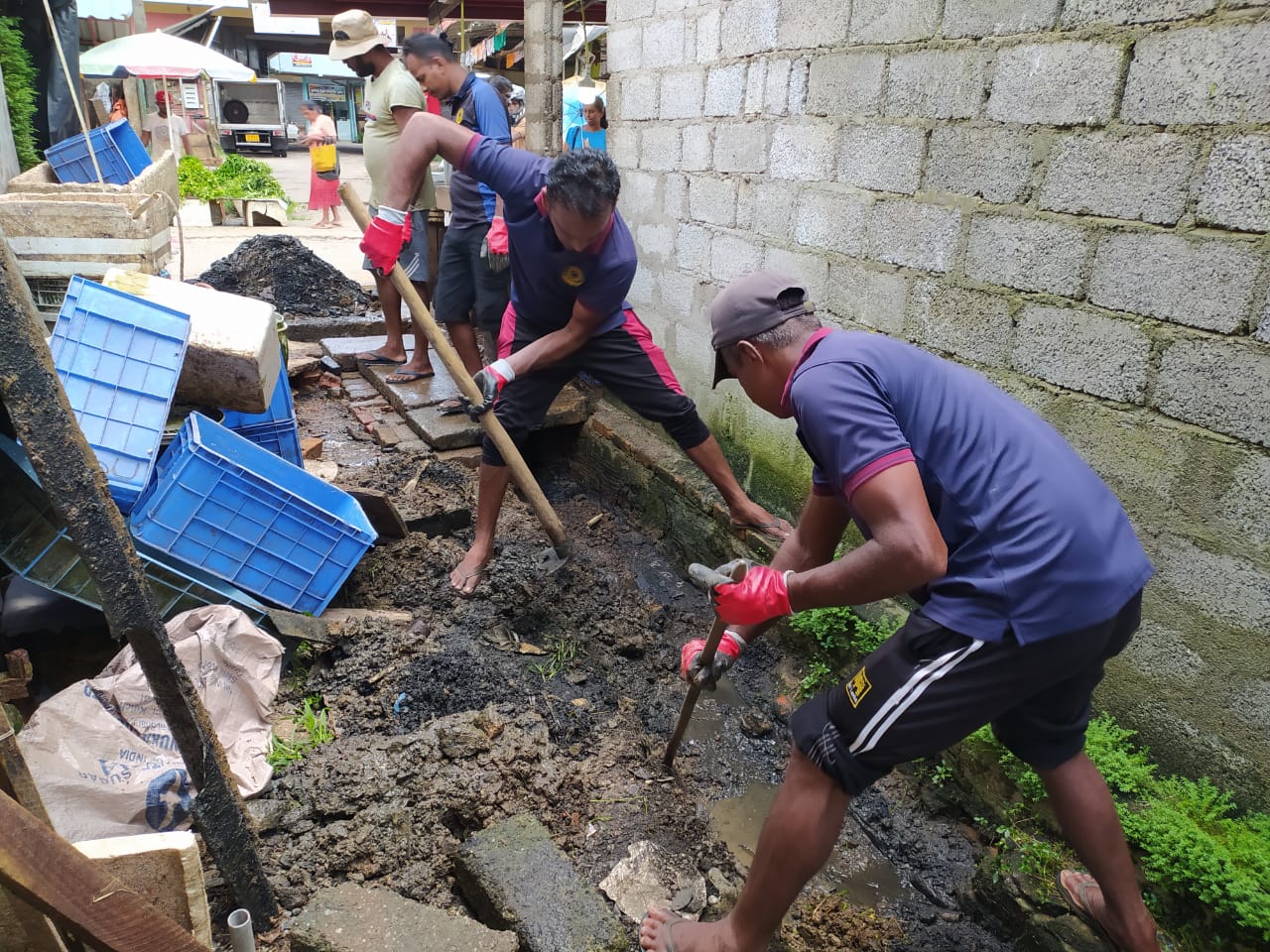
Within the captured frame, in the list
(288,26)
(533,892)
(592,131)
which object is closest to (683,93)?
(533,892)

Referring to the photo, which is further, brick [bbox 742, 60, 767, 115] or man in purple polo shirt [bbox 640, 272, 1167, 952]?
brick [bbox 742, 60, 767, 115]

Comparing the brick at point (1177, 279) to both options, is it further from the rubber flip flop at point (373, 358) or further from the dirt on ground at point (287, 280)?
the dirt on ground at point (287, 280)

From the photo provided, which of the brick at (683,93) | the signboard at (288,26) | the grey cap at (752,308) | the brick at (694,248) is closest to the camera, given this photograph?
the grey cap at (752,308)

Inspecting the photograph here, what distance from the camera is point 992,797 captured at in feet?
8.66

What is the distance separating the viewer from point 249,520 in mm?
3152

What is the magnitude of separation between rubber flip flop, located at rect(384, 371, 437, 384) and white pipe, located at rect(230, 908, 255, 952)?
173 inches

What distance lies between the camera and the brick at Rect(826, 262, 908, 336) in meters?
3.32

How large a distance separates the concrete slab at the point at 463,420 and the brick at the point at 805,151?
1.96 metres

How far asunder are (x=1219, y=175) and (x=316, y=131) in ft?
49.3

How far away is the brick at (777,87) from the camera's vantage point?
3.77 metres

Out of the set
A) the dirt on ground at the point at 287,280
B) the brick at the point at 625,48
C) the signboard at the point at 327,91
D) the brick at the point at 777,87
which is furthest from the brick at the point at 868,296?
the signboard at the point at 327,91

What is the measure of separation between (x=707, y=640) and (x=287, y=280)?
738cm

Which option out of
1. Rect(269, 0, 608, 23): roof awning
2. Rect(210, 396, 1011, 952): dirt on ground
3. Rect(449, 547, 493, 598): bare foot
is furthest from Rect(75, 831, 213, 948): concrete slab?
Rect(269, 0, 608, 23): roof awning

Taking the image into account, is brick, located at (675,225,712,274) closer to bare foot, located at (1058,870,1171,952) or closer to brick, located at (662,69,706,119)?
brick, located at (662,69,706,119)
